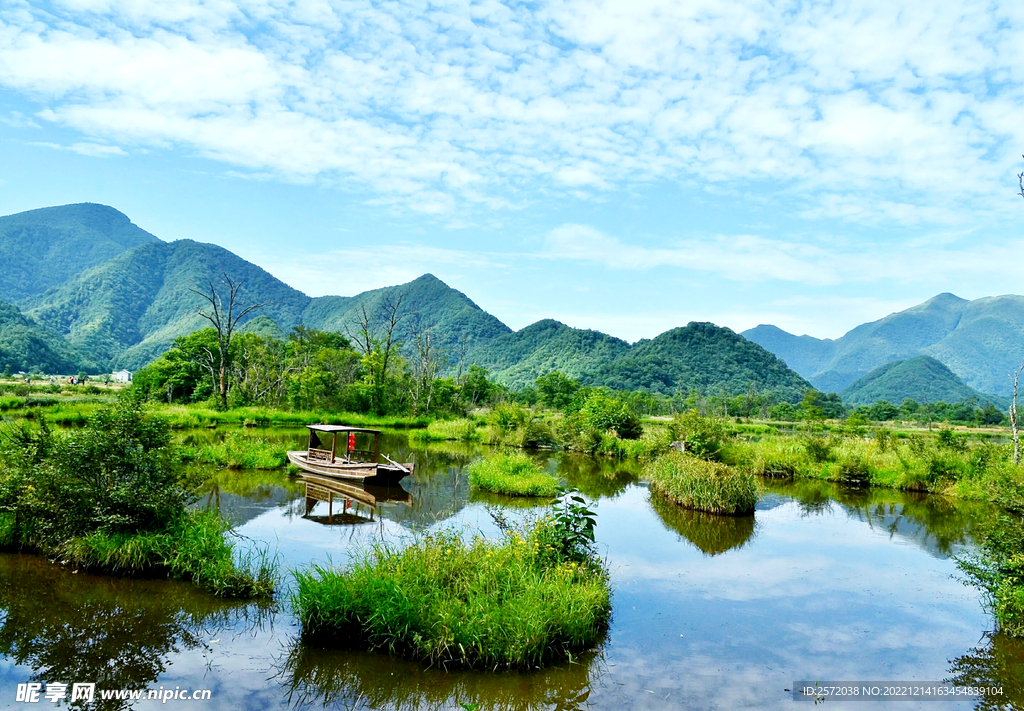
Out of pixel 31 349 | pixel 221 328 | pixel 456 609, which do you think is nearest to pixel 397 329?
pixel 31 349

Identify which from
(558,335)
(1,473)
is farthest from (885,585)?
(558,335)

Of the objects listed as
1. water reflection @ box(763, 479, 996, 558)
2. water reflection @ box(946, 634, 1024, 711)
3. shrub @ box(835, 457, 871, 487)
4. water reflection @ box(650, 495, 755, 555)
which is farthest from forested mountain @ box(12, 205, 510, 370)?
water reflection @ box(946, 634, 1024, 711)

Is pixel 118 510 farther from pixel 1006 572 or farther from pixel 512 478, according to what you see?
pixel 1006 572

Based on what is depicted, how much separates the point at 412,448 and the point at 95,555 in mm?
22440

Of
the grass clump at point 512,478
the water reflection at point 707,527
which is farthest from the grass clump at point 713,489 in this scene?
the grass clump at point 512,478

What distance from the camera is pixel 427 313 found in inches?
6009

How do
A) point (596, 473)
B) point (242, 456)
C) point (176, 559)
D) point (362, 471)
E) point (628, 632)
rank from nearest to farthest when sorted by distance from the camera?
point (628, 632)
point (176, 559)
point (362, 471)
point (242, 456)
point (596, 473)

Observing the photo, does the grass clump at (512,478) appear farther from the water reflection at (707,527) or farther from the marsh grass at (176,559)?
the marsh grass at (176,559)

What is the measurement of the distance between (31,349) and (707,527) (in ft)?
344

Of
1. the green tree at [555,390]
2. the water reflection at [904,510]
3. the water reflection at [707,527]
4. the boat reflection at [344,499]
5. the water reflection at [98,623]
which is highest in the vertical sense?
the green tree at [555,390]

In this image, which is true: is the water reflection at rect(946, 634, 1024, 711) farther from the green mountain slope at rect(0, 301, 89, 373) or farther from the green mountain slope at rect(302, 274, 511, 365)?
the green mountain slope at rect(302, 274, 511, 365)

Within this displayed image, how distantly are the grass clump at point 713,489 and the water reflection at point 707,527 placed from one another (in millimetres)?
295

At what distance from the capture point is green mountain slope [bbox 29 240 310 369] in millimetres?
127500

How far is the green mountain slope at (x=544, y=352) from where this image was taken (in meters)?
116
